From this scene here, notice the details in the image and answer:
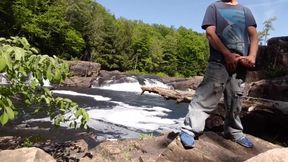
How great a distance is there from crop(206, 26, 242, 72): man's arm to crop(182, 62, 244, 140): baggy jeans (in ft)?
0.31

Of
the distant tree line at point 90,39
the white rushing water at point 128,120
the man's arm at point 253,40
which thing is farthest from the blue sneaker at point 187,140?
the distant tree line at point 90,39

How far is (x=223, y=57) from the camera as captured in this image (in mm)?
3691

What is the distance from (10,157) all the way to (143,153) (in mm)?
1677

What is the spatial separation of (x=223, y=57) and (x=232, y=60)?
0.36 feet

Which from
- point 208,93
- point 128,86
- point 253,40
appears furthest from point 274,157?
point 128,86

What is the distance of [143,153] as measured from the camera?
180 inches

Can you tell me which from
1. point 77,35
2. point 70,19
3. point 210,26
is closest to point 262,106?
point 210,26

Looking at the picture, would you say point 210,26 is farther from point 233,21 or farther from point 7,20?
point 7,20

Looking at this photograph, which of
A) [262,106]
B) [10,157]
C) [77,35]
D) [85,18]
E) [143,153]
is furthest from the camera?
[85,18]

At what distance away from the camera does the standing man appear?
3631 mm

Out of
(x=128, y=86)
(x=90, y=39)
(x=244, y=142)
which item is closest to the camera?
(x=244, y=142)

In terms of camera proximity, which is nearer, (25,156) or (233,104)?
(25,156)

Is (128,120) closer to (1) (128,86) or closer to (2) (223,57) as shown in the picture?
(2) (223,57)

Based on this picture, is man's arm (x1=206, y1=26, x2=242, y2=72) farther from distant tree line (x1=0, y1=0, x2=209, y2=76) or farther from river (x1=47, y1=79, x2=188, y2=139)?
distant tree line (x1=0, y1=0, x2=209, y2=76)
